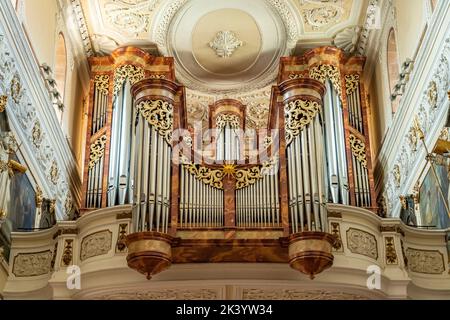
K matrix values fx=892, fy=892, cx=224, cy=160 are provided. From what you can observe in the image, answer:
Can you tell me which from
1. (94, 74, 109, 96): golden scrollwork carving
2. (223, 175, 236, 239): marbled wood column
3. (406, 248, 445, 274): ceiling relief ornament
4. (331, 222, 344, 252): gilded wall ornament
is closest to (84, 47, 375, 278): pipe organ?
(223, 175, 236, 239): marbled wood column

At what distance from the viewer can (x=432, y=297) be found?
11.1 m

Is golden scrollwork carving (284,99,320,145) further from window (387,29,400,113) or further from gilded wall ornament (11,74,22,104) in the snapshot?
gilded wall ornament (11,74,22,104)

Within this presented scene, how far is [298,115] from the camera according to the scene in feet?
39.7

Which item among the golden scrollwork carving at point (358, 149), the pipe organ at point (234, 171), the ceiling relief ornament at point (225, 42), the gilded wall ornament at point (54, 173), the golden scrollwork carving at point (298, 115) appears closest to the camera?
the pipe organ at point (234, 171)

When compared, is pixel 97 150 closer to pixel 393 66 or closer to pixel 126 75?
pixel 126 75

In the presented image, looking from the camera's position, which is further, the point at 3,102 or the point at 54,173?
the point at 54,173

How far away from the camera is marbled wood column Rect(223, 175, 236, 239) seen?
1107 cm

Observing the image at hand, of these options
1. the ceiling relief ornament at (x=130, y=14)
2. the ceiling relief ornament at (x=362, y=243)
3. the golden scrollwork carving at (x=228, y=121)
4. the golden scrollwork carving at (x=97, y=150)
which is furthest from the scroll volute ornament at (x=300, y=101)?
the ceiling relief ornament at (x=130, y=14)

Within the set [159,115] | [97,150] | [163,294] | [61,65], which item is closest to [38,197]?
[159,115]

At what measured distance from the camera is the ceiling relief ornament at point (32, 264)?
37.1 feet

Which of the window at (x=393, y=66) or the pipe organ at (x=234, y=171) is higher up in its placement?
the window at (x=393, y=66)

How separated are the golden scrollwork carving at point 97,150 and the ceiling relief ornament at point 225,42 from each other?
274 centimetres

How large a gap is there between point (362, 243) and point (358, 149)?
3.41 meters

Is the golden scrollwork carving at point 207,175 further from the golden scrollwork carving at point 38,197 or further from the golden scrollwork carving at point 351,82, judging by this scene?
the golden scrollwork carving at point 351,82
